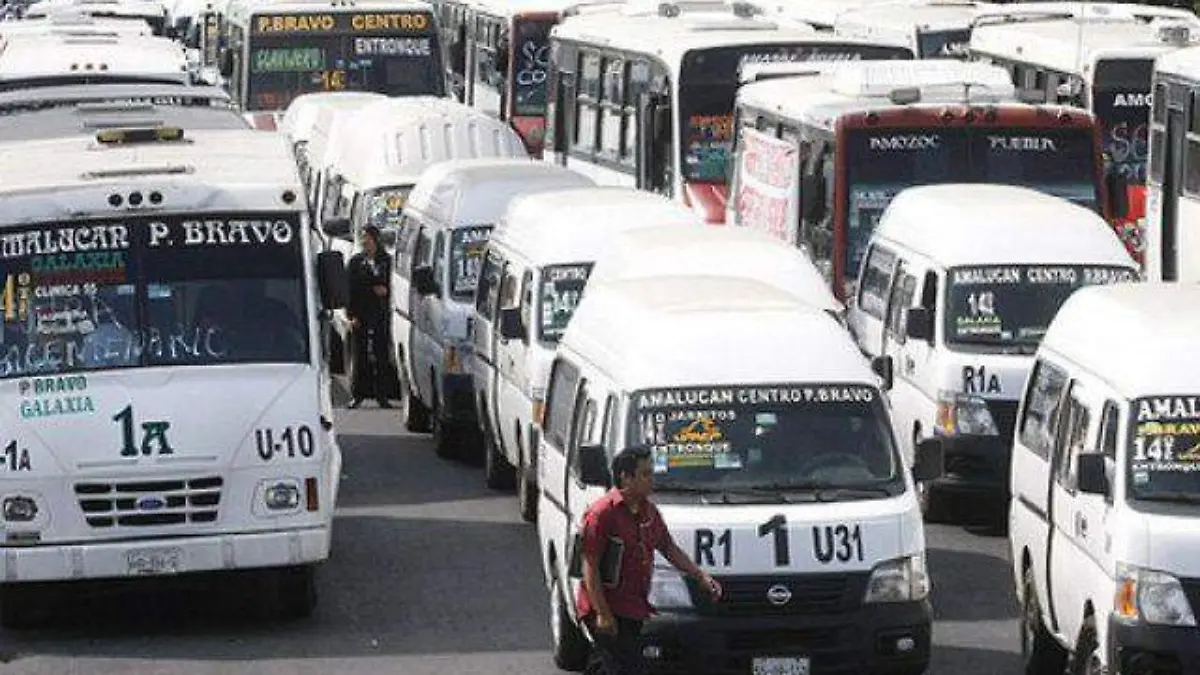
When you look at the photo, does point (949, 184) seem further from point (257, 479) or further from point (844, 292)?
point (257, 479)

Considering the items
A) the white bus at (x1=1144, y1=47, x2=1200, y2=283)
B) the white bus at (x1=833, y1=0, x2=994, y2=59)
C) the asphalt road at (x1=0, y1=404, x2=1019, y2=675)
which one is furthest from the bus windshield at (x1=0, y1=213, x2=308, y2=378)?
the white bus at (x1=833, y1=0, x2=994, y2=59)

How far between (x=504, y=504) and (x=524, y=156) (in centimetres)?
1190

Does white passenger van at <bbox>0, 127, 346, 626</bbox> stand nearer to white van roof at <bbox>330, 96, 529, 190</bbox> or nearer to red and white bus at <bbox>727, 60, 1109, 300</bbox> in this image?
red and white bus at <bbox>727, 60, 1109, 300</bbox>

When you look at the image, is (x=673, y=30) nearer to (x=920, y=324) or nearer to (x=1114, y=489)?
(x=920, y=324)

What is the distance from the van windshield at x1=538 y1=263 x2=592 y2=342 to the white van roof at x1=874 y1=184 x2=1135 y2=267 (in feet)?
7.67

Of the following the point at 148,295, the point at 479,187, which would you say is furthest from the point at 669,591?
the point at 479,187

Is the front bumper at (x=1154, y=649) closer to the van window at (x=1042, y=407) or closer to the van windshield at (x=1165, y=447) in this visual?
the van windshield at (x=1165, y=447)

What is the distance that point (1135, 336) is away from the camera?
17609 mm

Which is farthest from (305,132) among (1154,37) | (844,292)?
(844,292)

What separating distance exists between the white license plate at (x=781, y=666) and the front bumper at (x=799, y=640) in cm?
3

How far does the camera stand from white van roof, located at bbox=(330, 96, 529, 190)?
36312mm

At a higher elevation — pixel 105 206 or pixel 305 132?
pixel 105 206

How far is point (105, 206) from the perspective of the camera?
2084cm

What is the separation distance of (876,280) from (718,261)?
9.29ft
